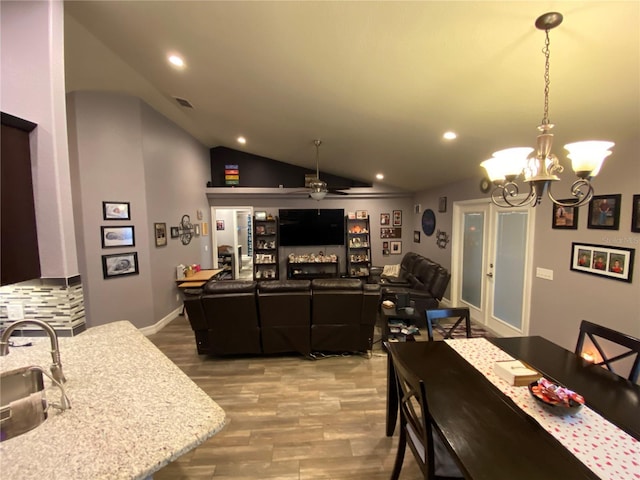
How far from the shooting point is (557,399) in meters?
1.33

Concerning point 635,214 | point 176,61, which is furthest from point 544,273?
point 176,61

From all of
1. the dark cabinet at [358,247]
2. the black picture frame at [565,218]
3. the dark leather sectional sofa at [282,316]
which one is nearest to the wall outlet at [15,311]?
the dark leather sectional sofa at [282,316]

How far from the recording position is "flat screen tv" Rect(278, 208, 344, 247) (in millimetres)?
6762

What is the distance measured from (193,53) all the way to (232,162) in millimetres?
4205

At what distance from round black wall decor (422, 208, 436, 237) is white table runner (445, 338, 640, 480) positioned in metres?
4.65

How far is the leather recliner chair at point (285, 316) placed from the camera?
3146 millimetres

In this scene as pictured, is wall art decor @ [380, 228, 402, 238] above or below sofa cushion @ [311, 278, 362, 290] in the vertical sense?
above

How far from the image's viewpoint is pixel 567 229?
2896 mm

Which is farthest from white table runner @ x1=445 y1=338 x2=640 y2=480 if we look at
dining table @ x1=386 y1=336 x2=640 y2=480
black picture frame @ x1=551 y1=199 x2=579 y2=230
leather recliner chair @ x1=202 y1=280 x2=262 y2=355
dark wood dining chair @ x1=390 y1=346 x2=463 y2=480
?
leather recliner chair @ x1=202 y1=280 x2=262 y2=355

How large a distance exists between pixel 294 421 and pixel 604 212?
3.37 m

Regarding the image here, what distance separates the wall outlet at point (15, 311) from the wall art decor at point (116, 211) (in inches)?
83.0

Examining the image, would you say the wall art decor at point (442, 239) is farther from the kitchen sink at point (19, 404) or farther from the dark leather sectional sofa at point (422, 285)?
the kitchen sink at point (19, 404)

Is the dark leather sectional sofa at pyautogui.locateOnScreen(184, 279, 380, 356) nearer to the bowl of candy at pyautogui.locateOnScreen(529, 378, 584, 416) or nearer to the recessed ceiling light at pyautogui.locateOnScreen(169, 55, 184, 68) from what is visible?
the bowl of candy at pyautogui.locateOnScreen(529, 378, 584, 416)

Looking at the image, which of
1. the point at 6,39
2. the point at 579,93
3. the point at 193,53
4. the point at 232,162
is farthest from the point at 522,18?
the point at 232,162
